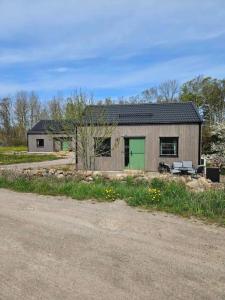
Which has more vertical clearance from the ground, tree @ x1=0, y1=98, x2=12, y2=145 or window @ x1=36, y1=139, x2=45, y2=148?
tree @ x1=0, y1=98, x2=12, y2=145

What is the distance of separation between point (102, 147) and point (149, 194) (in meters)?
10.3

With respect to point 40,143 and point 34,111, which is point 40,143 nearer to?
point 40,143

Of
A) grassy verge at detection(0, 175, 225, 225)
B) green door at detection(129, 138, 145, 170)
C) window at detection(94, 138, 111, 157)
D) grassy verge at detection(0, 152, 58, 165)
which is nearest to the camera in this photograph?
grassy verge at detection(0, 175, 225, 225)

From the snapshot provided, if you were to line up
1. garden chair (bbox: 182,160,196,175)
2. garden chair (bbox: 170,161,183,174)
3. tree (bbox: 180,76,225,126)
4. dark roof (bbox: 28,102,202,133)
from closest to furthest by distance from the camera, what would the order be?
garden chair (bbox: 182,160,196,175) < garden chair (bbox: 170,161,183,174) < dark roof (bbox: 28,102,202,133) < tree (bbox: 180,76,225,126)

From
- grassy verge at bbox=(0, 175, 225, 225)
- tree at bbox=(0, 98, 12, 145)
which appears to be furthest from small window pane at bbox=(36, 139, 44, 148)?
grassy verge at bbox=(0, 175, 225, 225)

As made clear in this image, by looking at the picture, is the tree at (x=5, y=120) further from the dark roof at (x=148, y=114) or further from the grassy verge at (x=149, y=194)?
the grassy verge at (x=149, y=194)

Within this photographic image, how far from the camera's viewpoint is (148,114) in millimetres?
18688

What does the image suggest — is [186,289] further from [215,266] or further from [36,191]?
[36,191]

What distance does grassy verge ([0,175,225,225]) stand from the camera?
6586mm

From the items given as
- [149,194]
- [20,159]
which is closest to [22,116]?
[20,159]

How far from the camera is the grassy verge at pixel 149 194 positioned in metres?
6.59

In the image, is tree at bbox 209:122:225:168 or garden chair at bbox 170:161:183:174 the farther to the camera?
tree at bbox 209:122:225:168

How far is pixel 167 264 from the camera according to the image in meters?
3.93

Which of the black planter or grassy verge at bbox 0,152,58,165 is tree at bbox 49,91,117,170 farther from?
grassy verge at bbox 0,152,58,165
